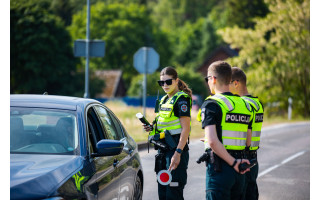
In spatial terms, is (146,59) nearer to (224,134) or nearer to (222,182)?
(224,134)

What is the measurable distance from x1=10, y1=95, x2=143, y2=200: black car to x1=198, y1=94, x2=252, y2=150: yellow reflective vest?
995 millimetres

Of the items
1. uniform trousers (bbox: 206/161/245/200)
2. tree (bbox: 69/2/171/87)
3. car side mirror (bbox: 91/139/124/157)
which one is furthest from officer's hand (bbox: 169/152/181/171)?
tree (bbox: 69/2/171/87)

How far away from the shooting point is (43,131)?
16.1 ft

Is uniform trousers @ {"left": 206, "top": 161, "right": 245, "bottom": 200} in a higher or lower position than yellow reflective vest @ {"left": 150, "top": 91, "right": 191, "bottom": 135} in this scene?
lower

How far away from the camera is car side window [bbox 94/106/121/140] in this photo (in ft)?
18.2

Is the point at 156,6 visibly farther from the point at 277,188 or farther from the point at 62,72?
the point at 277,188

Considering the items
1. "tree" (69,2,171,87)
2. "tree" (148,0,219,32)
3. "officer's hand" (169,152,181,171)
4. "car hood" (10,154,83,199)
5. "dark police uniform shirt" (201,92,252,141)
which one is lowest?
"officer's hand" (169,152,181,171)

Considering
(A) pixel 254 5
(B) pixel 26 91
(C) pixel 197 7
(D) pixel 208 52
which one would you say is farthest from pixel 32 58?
(C) pixel 197 7

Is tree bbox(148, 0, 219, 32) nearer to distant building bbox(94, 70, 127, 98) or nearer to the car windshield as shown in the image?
distant building bbox(94, 70, 127, 98)

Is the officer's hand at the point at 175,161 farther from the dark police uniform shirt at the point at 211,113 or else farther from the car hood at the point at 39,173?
the car hood at the point at 39,173

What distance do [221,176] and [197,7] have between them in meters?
A: 90.1

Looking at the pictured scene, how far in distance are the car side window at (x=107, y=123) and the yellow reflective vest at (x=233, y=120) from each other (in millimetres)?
1358

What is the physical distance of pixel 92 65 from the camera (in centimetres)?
7319
